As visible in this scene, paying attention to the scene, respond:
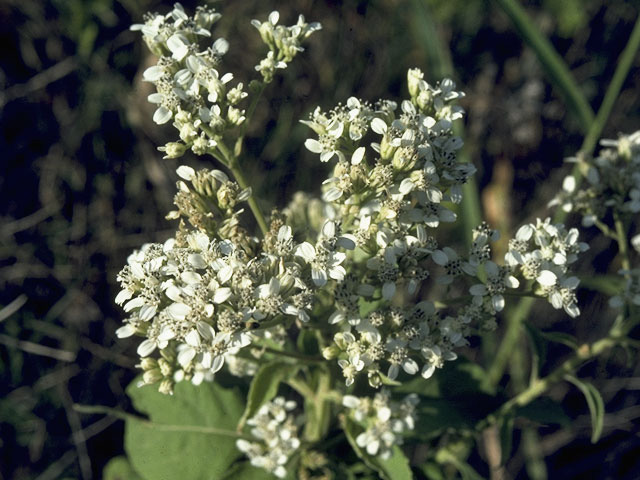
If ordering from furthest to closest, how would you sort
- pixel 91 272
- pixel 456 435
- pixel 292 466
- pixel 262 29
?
pixel 91 272 → pixel 456 435 → pixel 292 466 → pixel 262 29

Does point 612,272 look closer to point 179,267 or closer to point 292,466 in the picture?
point 292,466

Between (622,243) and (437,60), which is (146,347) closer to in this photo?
(622,243)

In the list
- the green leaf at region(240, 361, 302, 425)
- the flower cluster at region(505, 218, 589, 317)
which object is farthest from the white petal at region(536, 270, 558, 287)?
the green leaf at region(240, 361, 302, 425)

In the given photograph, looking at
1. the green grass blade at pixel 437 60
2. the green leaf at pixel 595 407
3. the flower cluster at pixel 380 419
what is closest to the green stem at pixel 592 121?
the green grass blade at pixel 437 60

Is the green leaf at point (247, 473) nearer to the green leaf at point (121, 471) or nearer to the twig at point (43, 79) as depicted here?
the green leaf at point (121, 471)

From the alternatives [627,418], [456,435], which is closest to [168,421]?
[456,435]

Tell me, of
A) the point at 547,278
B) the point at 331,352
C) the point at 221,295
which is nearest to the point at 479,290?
the point at 547,278
